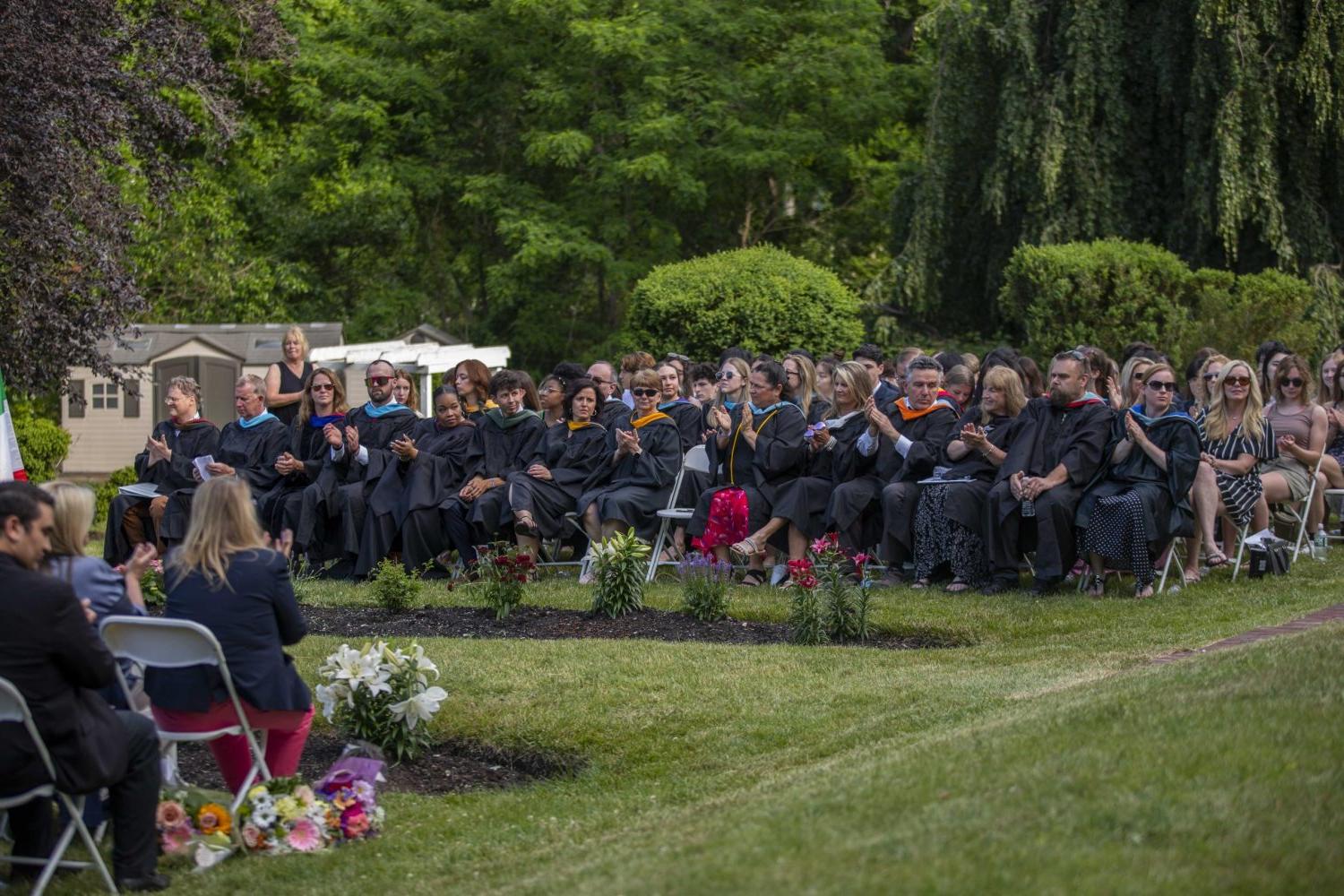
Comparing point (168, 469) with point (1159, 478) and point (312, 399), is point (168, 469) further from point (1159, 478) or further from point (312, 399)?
point (1159, 478)

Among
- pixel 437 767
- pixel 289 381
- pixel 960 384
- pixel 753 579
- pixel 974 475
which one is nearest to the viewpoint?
pixel 437 767

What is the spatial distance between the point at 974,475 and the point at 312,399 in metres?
6.22

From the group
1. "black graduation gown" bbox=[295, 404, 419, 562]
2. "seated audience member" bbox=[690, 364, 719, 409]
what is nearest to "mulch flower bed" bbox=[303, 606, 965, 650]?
"black graduation gown" bbox=[295, 404, 419, 562]

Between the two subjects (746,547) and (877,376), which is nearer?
(746,547)

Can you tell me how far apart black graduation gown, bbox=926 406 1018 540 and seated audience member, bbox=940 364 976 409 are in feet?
1.63

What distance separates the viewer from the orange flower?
22.0 feet

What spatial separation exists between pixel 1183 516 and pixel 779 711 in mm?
4261

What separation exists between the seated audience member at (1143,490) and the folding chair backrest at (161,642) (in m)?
7.03

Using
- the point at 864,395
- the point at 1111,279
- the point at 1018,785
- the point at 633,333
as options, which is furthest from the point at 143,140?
the point at 1018,785

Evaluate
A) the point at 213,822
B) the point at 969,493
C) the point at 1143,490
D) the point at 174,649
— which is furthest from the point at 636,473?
the point at 174,649

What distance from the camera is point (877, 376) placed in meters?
14.9

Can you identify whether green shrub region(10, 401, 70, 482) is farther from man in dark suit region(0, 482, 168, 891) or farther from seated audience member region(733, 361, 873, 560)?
man in dark suit region(0, 482, 168, 891)

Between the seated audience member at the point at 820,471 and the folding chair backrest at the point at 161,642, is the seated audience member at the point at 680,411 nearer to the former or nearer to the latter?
the seated audience member at the point at 820,471

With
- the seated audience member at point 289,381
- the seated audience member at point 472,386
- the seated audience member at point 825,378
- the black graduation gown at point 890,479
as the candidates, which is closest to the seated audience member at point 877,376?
the seated audience member at point 825,378
